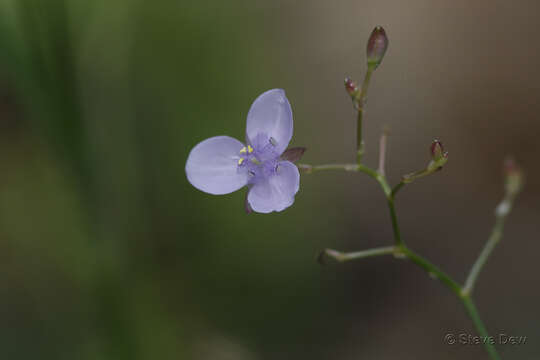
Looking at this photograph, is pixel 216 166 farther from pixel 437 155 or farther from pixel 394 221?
pixel 437 155

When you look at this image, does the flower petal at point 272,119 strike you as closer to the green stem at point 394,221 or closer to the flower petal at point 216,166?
the flower petal at point 216,166

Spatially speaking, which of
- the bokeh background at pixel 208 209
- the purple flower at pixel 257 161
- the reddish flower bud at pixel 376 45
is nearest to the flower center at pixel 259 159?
the purple flower at pixel 257 161

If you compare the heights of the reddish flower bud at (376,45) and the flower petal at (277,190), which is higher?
the reddish flower bud at (376,45)

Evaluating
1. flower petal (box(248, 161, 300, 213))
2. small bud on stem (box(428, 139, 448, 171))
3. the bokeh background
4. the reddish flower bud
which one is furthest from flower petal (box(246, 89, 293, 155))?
the bokeh background

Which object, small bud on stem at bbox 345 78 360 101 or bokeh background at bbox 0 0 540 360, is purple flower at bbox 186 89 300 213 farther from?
bokeh background at bbox 0 0 540 360

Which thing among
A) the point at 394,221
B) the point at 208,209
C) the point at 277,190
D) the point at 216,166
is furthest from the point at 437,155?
the point at 208,209

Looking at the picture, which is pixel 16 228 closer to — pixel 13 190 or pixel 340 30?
pixel 13 190

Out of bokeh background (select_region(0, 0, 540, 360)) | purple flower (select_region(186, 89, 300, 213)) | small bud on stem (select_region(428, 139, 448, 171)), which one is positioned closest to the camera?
small bud on stem (select_region(428, 139, 448, 171))
